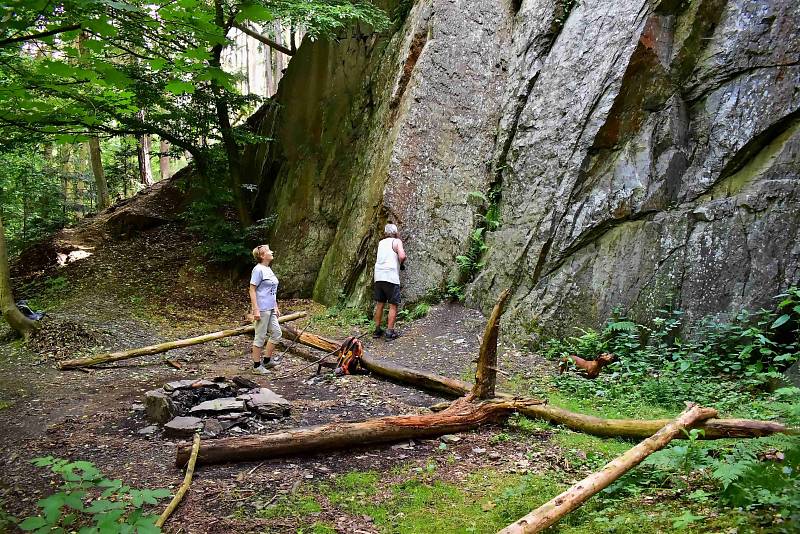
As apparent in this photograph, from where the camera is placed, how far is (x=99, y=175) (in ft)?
60.1

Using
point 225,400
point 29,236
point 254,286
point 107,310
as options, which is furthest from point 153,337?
point 29,236

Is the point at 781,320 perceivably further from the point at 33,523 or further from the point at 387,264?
the point at 33,523

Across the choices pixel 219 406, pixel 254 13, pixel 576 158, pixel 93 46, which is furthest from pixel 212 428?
pixel 576 158

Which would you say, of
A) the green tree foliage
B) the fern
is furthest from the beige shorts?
the fern

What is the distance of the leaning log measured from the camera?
484cm

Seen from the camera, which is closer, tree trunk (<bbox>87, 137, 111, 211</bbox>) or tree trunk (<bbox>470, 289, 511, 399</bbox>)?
tree trunk (<bbox>470, 289, 511, 399</bbox>)

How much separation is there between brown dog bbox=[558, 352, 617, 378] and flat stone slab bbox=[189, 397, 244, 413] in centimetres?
432

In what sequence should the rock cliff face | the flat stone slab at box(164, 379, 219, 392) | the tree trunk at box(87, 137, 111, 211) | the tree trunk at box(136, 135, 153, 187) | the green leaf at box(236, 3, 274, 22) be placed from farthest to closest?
1. the tree trunk at box(136, 135, 153, 187)
2. the tree trunk at box(87, 137, 111, 211)
3. the rock cliff face
4. the flat stone slab at box(164, 379, 219, 392)
5. the green leaf at box(236, 3, 274, 22)

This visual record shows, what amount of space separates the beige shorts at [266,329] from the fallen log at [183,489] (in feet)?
12.0

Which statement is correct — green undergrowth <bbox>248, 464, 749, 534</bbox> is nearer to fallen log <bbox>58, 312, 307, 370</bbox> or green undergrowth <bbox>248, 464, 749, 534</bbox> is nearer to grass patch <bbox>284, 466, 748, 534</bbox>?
grass patch <bbox>284, 466, 748, 534</bbox>

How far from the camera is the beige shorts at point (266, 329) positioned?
844 cm

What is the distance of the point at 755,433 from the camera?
13.7 feet

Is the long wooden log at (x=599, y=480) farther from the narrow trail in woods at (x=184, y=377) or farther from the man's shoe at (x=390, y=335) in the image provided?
the man's shoe at (x=390, y=335)

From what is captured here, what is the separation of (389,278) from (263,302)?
2443mm
